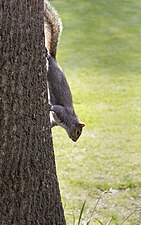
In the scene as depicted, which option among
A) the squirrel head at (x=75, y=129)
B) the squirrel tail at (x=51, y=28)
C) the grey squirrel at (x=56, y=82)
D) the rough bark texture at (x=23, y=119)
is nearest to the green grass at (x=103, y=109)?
the squirrel head at (x=75, y=129)

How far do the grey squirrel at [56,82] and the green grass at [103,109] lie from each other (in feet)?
2.68

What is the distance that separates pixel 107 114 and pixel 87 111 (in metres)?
0.23

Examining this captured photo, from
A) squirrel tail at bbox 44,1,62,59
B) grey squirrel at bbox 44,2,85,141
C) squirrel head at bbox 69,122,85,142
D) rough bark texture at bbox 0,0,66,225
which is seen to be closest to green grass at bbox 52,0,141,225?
squirrel head at bbox 69,122,85,142

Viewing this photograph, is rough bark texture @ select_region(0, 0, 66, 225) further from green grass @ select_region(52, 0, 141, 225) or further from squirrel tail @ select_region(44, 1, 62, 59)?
green grass @ select_region(52, 0, 141, 225)

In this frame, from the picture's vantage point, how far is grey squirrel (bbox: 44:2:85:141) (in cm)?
372

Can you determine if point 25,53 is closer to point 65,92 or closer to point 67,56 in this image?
point 65,92

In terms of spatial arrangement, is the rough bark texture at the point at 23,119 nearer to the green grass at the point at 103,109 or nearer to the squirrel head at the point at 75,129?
the squirrel head at the point at 75,129

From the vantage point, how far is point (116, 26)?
1205cm

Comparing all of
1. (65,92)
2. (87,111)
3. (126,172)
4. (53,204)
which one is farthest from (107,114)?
(53,204)

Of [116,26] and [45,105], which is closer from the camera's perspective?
[45,105]

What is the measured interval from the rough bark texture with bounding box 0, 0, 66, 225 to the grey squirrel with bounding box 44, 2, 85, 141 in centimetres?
87

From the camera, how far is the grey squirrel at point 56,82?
12.2 feet

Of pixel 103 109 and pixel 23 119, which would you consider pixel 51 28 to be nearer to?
pixel 23 119

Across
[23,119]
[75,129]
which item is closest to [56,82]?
[75,129]
